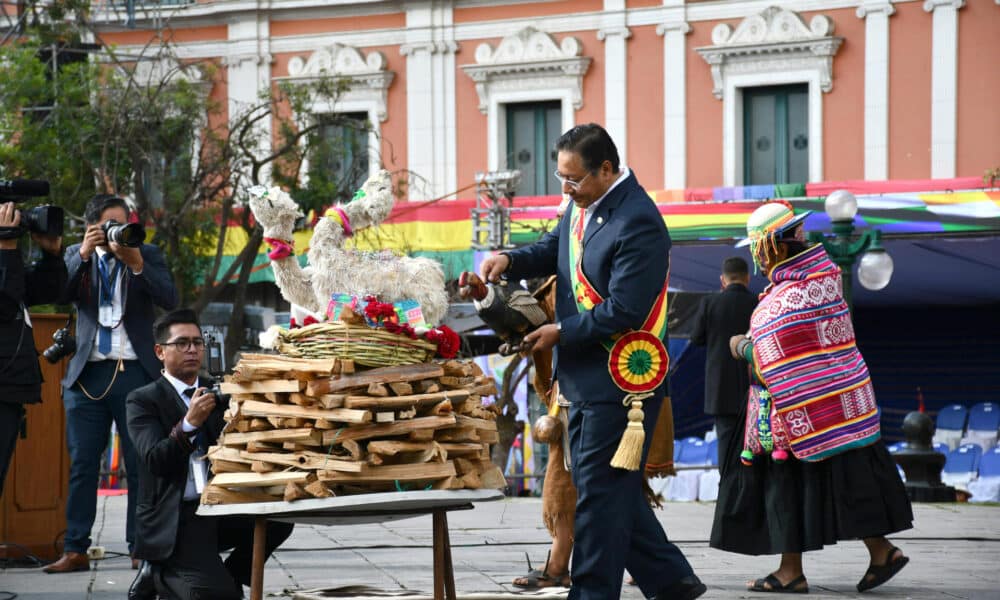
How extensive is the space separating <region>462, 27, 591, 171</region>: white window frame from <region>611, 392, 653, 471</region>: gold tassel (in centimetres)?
1840

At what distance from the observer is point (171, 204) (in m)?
19.2

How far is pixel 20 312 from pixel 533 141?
1785 centimetres

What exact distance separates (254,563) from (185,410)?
1.09 metres

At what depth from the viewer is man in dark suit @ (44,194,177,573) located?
24.6 ft

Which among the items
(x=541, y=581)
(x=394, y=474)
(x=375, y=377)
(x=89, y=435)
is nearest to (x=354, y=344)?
(x=375, y=377)

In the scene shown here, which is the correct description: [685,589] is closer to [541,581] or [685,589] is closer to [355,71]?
[541,581]

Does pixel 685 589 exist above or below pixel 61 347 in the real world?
below

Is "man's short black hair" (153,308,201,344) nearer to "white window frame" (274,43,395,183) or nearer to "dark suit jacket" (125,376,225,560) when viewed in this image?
"dark suit jacket" (125,376,225,560)

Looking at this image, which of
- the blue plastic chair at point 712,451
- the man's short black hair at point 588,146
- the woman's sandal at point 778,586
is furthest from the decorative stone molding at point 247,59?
the man's short black hair at point 588,146

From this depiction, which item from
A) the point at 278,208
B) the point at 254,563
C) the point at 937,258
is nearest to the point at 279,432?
the point at 254,563

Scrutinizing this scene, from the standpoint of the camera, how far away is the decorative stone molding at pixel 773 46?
72.3ft

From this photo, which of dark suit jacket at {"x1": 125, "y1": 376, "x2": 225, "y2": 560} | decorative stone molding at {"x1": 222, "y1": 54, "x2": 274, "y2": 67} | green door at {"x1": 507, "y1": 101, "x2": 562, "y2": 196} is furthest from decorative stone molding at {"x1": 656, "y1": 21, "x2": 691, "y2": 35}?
dark suit jacket at {"x1": 125, "y1": 376, "x2": 225, "y2": 560}

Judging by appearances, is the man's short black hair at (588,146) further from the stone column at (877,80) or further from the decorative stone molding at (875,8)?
the decorative stone molding at (875,8)

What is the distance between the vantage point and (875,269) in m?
13.8
